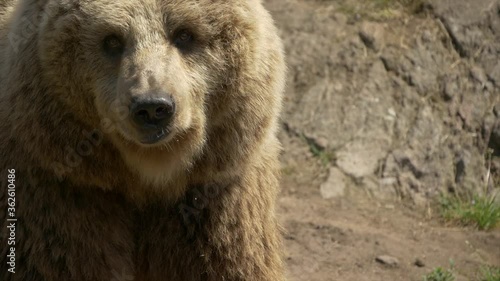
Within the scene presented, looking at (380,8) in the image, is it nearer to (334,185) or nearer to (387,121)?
(387,121)

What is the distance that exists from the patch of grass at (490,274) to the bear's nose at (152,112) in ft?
10.2

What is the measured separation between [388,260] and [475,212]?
1008 mm

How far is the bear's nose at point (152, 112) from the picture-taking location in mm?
4141

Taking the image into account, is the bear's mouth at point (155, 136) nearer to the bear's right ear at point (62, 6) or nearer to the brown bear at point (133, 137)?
the brown bear at point (133, 137)

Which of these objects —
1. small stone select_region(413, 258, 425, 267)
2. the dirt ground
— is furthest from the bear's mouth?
small stone select_region(413, 258, 425, 267)

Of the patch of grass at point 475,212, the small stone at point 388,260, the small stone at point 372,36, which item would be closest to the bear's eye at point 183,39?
the small stone at point 388,260

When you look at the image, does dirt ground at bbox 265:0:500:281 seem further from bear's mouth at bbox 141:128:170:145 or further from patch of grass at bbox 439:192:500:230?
bear's mouth at bbox 141:128:170:145

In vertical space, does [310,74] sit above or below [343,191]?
above

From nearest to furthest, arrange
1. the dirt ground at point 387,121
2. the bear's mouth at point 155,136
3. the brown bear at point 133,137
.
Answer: the bear's mouth at point 155,136 < the brown bear at point 133,137 < the dirt ground at point 387,121

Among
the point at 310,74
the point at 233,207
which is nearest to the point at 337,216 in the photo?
the point at 310,74

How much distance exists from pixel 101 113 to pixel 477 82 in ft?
14.5

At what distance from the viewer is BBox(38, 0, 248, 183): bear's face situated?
4348mm

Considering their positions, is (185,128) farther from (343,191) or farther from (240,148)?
(343,191)

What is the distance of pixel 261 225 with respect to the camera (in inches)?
198
